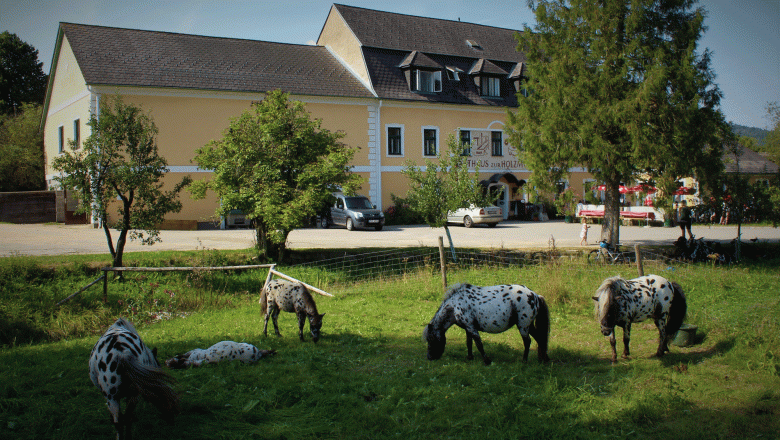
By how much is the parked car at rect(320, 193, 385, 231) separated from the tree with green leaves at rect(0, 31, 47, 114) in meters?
34.4

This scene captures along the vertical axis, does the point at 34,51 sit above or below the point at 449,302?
above

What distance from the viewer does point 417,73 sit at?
31.9m

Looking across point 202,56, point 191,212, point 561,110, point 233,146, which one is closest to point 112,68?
point 202,56

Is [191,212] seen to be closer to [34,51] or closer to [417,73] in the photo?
[417,73]

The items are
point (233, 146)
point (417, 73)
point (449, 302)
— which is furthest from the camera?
point (417, 73)

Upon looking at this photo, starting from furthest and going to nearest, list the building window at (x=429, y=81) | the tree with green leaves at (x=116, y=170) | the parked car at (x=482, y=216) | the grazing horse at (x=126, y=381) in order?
the building window at (x=429, y=81), the parked car at (x=482, y=216), the tree with green leaves at (x=116, y=170), the grazing horse at (x=126, y=381)

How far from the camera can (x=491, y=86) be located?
34.2 metres

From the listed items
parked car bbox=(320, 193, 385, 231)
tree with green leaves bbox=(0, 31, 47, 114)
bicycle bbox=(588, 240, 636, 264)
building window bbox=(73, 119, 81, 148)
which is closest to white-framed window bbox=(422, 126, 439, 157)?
parked car bbox=(320, 193, 385, 231)

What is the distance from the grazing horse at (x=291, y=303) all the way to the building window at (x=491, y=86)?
28.4 m

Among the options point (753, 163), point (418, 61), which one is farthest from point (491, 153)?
point (753, 163)

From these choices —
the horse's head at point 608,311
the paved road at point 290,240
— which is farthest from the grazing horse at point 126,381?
the paved road at point 290,240

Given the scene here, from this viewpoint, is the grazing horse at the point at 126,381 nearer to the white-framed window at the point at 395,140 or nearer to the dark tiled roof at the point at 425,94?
the dark tiled roof at the point at 425,94

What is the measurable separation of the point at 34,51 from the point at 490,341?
53.9 meters

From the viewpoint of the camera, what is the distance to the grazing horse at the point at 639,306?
639 cm
